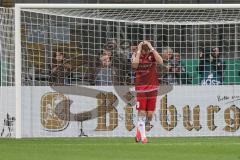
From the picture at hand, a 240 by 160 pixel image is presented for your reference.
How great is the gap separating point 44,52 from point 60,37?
42 cm

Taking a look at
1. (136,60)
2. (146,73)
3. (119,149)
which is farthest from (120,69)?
(119,149)

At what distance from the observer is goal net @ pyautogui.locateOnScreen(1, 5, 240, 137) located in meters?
14.8

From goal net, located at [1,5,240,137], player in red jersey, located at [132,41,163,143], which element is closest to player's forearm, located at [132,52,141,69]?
player in red jersey, located at [132,41,163,143]

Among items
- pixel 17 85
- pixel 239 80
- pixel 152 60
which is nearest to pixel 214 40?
pixel 239 80

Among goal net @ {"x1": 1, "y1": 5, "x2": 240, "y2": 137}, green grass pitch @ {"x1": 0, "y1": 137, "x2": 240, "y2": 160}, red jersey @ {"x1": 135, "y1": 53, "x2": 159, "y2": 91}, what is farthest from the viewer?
goal net @ {"x1": 1, "y1": 5, "x2": 240, "y2": 137}

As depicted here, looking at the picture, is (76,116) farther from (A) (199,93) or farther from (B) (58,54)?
(A) (199,93)

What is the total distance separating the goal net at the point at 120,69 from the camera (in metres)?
14.8

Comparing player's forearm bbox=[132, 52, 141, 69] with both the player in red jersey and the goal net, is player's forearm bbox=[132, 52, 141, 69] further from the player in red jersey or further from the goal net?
the goal net

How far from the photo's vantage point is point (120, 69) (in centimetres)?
1538

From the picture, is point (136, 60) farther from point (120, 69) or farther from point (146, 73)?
point (120, 69)

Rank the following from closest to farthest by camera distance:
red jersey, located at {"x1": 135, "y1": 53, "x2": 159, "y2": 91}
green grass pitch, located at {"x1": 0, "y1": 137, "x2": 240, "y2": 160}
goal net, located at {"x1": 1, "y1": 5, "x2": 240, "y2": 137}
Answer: green grass pitch, located at {"x1": 0, "y1": 137, "x2": 240, "y2": 160}, red jersey, located at {"x1": 135, "y1": 53, "x2": 159, "y2": 91}, goal net, located at {"x1": 1, "y1": 5, "x2": 240, "y2": 137}

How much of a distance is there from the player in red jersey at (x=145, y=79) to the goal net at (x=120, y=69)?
40.4 inches

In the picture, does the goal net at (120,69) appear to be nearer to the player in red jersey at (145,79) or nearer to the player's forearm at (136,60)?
the player in red jersey at (145,79)

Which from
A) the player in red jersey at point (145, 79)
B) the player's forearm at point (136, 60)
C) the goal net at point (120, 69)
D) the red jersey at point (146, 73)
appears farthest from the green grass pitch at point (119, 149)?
the player's forearm at point (136, 60)
